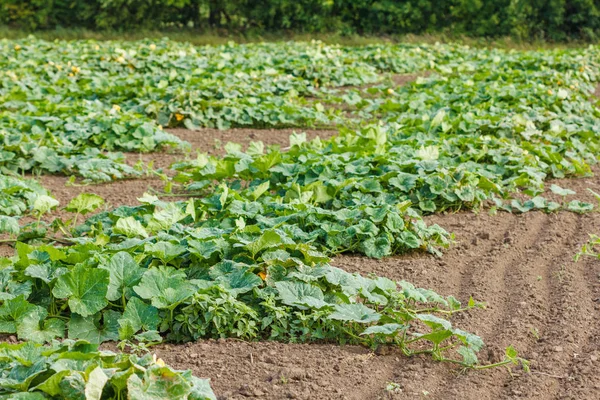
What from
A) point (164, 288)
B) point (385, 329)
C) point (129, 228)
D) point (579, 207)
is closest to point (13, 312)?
point (164, 288)

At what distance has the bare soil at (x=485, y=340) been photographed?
3010mm

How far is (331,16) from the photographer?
2428 cm

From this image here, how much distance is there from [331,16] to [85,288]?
Answer: 2184 cm

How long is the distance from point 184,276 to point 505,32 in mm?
21116

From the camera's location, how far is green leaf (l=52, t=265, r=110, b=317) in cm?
336

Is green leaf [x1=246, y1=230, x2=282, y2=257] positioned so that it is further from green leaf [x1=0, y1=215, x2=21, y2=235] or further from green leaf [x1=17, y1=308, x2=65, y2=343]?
green leaf [x1=0, y1=215, x2=21, y2=235]

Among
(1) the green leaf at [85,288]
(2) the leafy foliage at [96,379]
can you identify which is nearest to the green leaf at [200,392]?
(2) the leafy foliage at [96,379]

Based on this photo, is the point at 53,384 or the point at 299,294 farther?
the point at 299,294

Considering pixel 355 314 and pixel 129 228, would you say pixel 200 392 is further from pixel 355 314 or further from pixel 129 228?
pixel 129 228

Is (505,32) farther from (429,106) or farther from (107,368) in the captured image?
(107,368)

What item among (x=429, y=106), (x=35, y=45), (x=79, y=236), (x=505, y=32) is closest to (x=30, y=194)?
(x=79, y=236)

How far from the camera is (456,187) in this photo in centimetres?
525

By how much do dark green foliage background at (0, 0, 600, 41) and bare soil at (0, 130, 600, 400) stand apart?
18.9m

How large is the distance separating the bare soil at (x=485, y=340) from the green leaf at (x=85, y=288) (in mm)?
346
